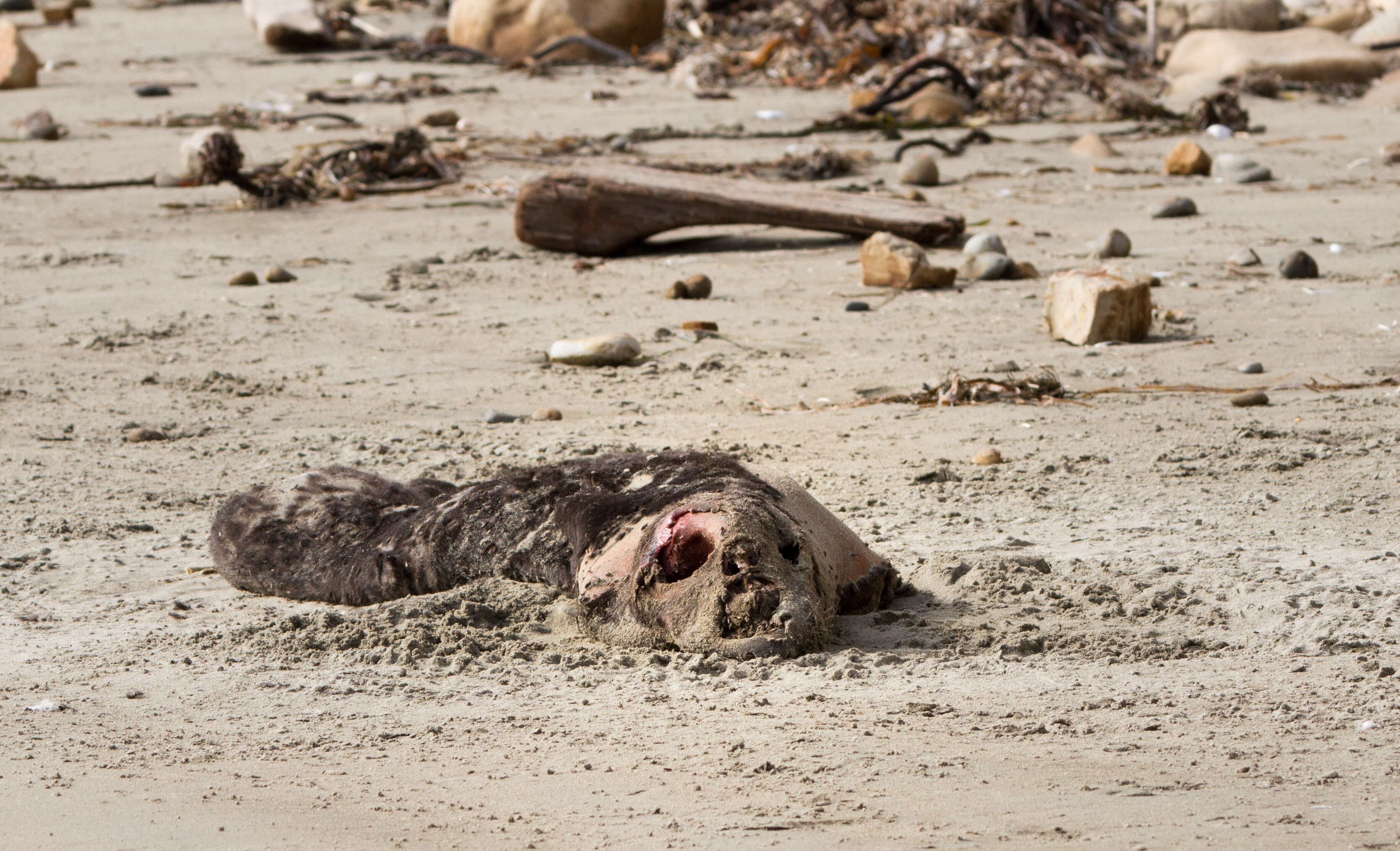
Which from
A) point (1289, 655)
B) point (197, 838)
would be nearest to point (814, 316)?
point (1289, 655)

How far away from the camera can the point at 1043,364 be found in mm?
5504

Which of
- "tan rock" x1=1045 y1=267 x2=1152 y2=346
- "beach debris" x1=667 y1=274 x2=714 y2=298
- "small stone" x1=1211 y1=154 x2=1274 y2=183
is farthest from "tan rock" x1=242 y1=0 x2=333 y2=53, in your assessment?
"tan rock" x1=1045 y1=267 x2=1152 y2=346

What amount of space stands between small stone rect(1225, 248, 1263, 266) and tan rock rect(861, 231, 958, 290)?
1374mm

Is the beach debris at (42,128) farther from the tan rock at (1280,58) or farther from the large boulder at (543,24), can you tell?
the tan rock at (1280,58)

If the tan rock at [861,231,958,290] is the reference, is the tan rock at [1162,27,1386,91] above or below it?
above

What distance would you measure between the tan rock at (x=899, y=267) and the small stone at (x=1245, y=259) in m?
1.37

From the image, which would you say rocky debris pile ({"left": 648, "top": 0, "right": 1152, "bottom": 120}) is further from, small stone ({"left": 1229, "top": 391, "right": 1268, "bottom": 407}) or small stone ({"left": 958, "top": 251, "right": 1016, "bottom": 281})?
small stone ({"left": 1229, "top": 391, "right": 1268, "bottom": 407})

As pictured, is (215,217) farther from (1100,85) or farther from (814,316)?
(1100,85)

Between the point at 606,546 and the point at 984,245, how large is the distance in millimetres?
4641

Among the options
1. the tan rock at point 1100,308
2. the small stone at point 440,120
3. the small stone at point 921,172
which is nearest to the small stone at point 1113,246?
the tan rock at point 1100,308

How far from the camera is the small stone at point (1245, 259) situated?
23.0 feet

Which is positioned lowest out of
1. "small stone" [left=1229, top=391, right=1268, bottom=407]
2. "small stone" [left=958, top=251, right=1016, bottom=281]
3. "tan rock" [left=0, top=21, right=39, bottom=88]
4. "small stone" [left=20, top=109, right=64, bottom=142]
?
"small stone" [left=1229, top=391, right=1268, bottom=407]

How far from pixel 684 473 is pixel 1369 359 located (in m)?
3.40

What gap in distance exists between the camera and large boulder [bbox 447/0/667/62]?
15.2m
